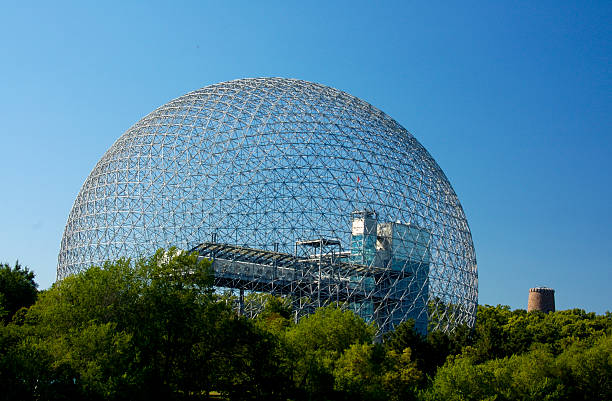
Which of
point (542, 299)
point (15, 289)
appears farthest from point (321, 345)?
point (542, 299)

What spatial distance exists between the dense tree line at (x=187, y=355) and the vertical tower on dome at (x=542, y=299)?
75169 millimetres

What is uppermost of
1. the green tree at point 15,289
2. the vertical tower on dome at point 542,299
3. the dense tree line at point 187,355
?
the vertical tower on dome at point 542,299

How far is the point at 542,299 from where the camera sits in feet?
327

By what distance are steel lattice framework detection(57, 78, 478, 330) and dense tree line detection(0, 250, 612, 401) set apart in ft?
31.1

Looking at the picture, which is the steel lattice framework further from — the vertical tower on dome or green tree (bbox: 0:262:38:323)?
the vertical tower on dome

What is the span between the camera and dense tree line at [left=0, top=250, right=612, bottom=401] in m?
18.0

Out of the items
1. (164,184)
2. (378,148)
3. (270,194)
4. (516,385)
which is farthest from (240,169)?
(516,385)

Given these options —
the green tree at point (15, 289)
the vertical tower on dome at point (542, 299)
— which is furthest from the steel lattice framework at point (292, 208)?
the vertical tower on dome at point (542, 299)

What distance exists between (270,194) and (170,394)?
18796 mm

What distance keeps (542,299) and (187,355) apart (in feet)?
294

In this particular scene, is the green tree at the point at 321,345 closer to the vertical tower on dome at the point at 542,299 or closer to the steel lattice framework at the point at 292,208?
the steel lattice framework at the point at 292,208

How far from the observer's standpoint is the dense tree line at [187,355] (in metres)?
18.0

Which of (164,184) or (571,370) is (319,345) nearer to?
(571,370)

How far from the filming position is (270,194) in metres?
37.0
